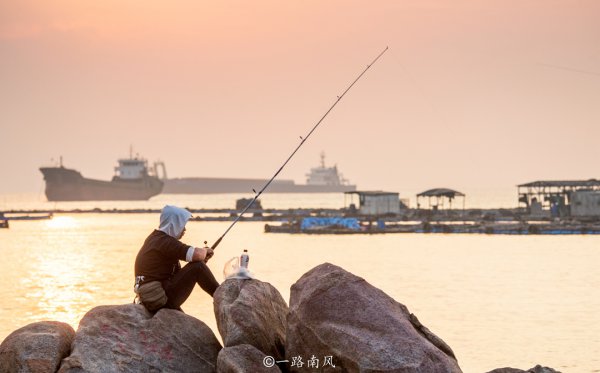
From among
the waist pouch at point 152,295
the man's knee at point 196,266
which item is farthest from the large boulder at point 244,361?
the man's knee at point 196,266

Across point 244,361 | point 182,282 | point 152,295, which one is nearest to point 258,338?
point 244,361

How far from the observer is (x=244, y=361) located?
1004 centimetres

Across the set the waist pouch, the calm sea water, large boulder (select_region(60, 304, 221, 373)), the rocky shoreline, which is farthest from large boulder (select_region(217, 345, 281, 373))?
the calm sea water

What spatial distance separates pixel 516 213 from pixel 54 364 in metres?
73.0

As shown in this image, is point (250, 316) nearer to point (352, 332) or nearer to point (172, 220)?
point (352, 332)

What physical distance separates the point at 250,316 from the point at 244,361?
2.63 feet

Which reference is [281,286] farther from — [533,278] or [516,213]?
[516,213]

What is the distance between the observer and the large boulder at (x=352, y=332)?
953 cm

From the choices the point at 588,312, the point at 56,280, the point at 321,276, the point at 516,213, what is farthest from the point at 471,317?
the point at 516,213

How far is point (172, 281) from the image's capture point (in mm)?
11422

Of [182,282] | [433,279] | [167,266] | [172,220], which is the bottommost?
[433,279]

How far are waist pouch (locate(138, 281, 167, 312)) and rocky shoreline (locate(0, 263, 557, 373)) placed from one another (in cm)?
12

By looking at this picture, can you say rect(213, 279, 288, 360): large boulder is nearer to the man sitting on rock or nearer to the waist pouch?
the man sitting on rock

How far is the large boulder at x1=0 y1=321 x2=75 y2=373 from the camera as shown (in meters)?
10.3
